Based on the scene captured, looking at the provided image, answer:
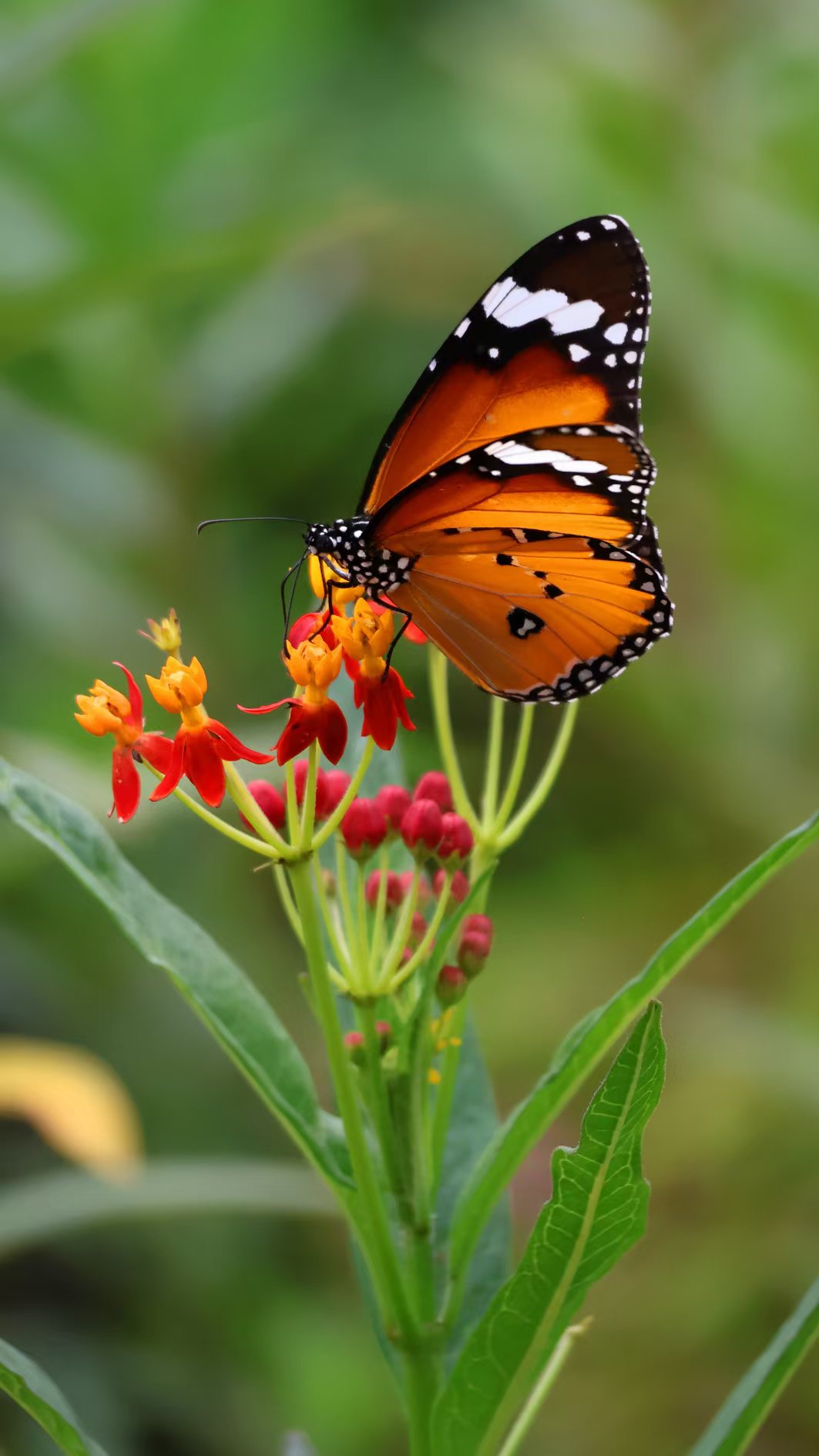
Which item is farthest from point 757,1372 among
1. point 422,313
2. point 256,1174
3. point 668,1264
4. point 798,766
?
point 422,313

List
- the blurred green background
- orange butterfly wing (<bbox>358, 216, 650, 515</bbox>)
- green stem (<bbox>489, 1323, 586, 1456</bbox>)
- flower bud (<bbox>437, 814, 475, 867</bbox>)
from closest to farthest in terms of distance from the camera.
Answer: green stem (<bbox>489, 1323, 586, 1456</bbox>) → flower bud (<bbox>437, 814, 475, 867</bbox>) → orange butterfly wing (<bbox>358, 216, 650, 515</bbox>) → the blurred green background

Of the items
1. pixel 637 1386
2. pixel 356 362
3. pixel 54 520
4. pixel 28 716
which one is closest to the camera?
pixel 637 1386

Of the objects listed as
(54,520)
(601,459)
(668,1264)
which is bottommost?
(668,1264)

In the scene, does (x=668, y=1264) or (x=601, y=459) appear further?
(x=668, y=1264)

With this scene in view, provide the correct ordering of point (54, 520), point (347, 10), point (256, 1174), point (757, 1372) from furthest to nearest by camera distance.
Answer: point (347, 10) < point (54, 520) < point (256, 1174) < point (757, 1372)

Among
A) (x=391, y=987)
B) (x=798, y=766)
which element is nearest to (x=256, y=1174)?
(x=391, y=987)

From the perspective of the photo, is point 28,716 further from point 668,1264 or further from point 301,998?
point 668,1264

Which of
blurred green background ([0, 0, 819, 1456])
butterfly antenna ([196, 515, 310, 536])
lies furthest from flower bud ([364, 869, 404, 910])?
blurred green background ([0, 0, 819, 1456])

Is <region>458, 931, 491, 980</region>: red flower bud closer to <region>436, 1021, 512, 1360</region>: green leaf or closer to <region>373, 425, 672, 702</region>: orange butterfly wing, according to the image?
<region>436, 1021, 512, 1360</region>: green leaf

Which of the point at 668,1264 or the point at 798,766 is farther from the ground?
the point at 798,766

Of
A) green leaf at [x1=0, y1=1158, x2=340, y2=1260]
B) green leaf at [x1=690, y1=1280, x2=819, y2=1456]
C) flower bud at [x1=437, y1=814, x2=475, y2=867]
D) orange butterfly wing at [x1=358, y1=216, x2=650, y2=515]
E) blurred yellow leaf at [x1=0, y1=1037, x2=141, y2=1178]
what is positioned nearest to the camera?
green leaf at [x1=690, y1=1280, x2=819, y2=1456]
